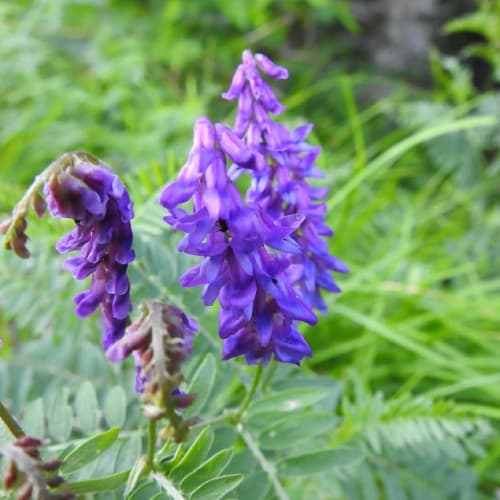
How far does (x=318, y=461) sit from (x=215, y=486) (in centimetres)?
31

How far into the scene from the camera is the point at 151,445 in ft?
2.47

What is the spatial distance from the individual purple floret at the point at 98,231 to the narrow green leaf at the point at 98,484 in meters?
0.18

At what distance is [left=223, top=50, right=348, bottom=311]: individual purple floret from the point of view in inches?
37.5

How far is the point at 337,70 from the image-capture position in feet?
11.3

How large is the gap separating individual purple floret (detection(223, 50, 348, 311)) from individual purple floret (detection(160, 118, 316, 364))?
0.34 feet

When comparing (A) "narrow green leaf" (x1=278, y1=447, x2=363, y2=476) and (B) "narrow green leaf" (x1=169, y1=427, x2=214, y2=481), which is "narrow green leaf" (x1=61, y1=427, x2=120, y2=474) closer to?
(B) "narrow green leaf" (x1=169, y1=427, x2=214, y2=481)

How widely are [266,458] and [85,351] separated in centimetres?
54

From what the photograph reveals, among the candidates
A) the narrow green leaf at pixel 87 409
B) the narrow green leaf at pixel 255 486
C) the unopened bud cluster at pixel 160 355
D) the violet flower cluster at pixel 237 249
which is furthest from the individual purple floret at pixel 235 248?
the narrow green leaf at pixel 87 409

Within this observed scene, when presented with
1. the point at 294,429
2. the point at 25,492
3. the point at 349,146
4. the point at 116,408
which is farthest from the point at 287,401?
the point at 349,146

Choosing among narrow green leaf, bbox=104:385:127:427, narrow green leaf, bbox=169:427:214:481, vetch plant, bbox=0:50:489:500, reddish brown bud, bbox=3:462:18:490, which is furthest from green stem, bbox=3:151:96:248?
narrow green leaf, bbox=104:385:127:427

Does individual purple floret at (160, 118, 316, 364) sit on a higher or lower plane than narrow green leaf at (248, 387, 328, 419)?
higher

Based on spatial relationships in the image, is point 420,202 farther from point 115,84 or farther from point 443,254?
point 115,84

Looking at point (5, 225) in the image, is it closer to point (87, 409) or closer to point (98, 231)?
point (98, 231)

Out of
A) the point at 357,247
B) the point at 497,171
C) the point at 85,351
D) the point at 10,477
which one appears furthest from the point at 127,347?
the point at 497,171
